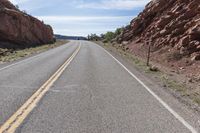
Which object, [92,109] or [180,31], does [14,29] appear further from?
[92,109]

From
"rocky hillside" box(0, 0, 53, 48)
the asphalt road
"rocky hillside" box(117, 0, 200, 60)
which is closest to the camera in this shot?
the asphalt road

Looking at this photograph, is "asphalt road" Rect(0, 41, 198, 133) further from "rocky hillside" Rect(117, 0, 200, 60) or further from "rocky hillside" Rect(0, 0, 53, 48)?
"rocky hillside" Rect(0, 0, 53, 48)

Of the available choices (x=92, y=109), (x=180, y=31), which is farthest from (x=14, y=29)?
(x=92, y=109)

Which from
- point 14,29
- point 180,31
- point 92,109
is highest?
point 180,31

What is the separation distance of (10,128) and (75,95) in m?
3.89

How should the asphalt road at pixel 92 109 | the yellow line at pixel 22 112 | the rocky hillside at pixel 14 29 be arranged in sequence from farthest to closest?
the rocky hillside at pixel 14 29, the asphalt road at pixel 92 109, the yellow line at pixel 22 112

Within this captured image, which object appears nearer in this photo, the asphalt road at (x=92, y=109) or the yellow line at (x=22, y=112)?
the yellow line at (x=22, y=112)

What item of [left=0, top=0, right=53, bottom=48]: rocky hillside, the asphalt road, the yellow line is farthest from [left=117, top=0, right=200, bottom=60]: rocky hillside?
[left=0, top=0, right=53, bottom=48]: rocky hillside

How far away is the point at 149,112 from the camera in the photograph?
27.4 ft

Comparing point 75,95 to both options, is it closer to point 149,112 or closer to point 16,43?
point 149,112

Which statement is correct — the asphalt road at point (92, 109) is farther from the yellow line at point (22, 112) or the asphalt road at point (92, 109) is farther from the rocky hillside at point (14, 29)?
the rocky hillside at point (14, 29)

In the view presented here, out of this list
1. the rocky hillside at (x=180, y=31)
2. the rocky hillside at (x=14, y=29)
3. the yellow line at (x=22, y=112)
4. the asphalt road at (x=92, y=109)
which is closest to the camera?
the yellow line at (x=22, y=112)

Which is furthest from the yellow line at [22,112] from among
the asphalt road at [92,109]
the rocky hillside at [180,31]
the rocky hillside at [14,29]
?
the rocky hillside at [14,29]

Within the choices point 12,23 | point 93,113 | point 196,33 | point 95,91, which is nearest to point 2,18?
point 12,23
